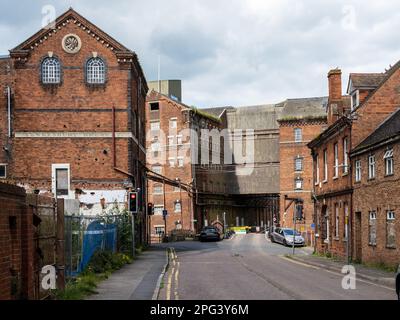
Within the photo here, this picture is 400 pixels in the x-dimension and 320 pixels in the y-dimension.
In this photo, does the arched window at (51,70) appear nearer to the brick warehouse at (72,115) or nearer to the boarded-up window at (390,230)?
the brick warehouse at (72,115)

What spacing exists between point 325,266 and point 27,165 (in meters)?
19.6

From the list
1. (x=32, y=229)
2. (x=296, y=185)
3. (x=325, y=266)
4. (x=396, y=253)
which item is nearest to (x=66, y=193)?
(x=325, y=266)

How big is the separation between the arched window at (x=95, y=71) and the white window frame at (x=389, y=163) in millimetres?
19651

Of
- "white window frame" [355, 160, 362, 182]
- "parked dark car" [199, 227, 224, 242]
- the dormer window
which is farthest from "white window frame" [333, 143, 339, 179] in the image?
"parked dark car" [199, 227, 224, 242]

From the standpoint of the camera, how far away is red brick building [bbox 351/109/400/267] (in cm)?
2502

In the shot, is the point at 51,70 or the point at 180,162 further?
the point at 180,162

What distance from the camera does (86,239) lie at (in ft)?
70.2

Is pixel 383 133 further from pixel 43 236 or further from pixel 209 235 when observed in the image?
pixel 209 235

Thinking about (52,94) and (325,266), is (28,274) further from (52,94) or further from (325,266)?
(52,94)

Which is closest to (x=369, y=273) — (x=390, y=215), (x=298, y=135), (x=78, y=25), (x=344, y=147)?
(x=390, y=215)

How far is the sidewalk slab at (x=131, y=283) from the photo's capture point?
16578 millimetres

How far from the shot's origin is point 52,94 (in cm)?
3819

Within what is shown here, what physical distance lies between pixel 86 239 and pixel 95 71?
19.5m

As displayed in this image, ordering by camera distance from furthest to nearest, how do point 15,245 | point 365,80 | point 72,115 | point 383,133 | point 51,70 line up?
point 51,70 → point 72,115 → point 365,80 → point 383,133 → point 15,245
